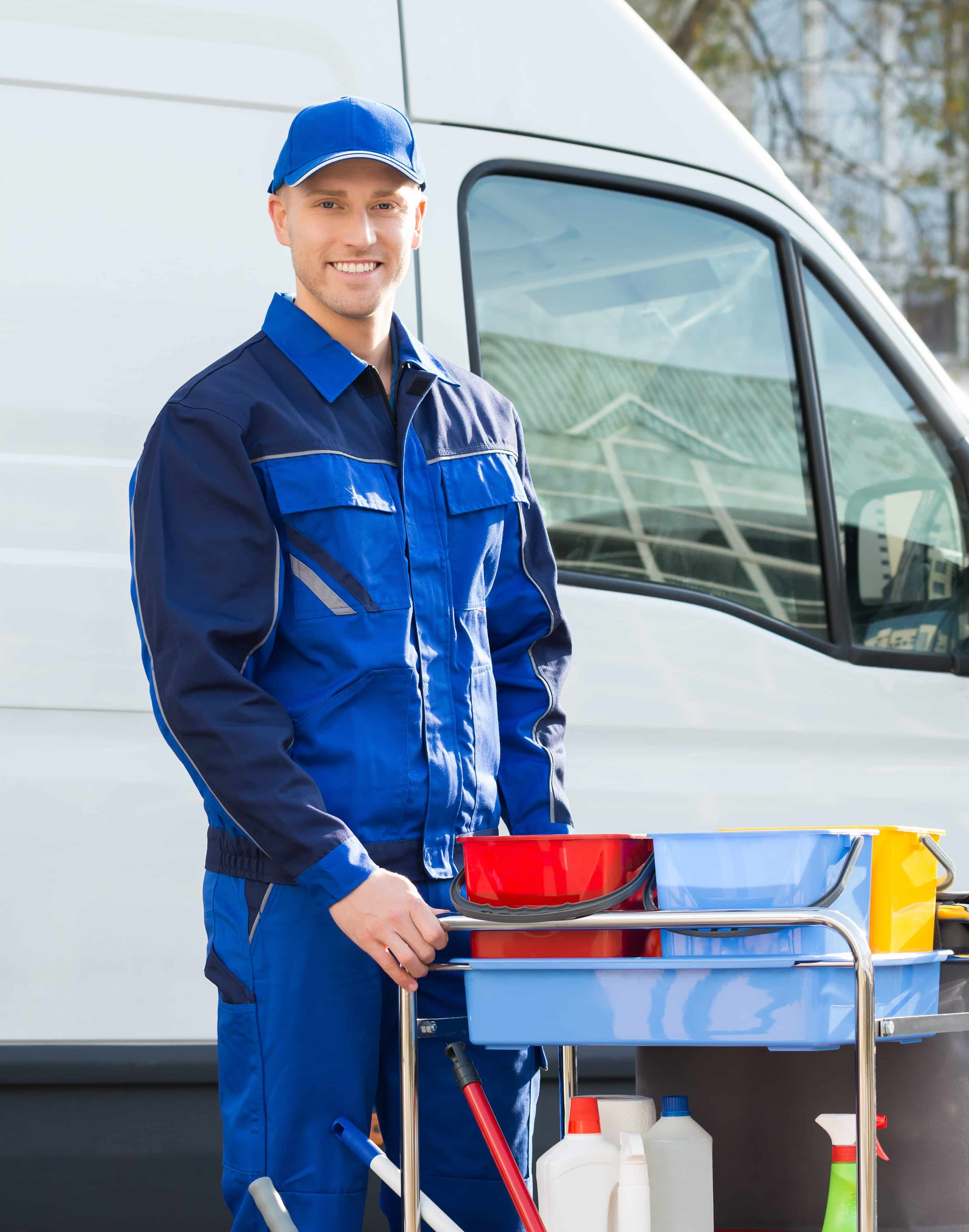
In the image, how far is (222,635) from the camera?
1.89 metres

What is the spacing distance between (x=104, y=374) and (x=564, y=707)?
102cm

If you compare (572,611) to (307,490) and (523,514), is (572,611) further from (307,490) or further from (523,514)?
(307,490)

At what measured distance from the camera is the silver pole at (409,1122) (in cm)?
179

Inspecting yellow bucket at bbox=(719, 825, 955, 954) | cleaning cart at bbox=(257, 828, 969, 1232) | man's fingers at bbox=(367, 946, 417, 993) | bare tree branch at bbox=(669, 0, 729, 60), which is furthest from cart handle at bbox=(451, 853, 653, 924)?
bare tree branch at bbox=(669, 0, 729, 60)

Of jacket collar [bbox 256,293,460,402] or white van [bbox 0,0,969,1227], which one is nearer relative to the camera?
jacket collar [bbox 256,293,460,402]

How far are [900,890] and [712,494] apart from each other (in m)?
1.30

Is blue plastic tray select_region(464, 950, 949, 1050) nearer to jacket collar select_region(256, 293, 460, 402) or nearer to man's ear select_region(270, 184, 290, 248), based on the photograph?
jacket collar select_region(256, 293, 460, 402)

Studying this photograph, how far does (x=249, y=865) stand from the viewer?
196cm

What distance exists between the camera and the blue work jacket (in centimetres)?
188

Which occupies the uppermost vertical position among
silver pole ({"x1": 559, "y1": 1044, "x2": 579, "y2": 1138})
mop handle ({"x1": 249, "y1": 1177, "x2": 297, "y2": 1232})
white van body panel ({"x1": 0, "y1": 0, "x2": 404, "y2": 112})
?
white van body panel ({"x1": 0, "y1": 0, "x2": 404, "y2": 112})

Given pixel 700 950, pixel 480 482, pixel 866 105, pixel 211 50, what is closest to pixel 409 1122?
pixel 700 950

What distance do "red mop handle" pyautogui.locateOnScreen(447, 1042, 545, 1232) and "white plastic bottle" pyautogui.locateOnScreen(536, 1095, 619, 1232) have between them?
0.07 feet

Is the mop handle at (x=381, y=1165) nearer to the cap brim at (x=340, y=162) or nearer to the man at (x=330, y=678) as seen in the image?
the man at (x=330, y=678)

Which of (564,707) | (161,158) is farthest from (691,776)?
(161,158)
